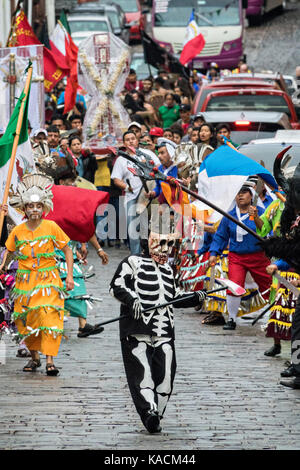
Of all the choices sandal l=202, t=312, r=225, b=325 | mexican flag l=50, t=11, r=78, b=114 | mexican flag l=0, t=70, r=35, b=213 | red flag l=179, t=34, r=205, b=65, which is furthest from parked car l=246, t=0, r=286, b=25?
mexican flag l=0, t=70, r=35, b=213

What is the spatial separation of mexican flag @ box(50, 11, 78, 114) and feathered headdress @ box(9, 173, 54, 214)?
35.5ft

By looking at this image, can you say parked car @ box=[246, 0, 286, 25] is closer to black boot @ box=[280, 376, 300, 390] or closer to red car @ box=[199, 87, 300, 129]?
red car @ box=[199, 87, 300, 129]

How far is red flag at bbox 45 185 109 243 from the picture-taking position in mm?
12383

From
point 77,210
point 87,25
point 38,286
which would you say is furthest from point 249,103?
point 87,25

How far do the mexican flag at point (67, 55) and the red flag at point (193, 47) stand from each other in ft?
18.3

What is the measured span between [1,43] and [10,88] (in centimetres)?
1117

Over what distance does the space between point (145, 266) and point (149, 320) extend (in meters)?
0.40

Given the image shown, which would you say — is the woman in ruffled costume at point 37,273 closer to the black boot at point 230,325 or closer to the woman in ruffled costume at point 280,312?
the woman in ruffled costume at point 280,312

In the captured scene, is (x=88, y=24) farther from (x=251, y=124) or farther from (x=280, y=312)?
(x=280, y=312)

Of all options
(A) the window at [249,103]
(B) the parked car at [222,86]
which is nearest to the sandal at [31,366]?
(A) the window at [249,103]

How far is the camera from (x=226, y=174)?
11562mm

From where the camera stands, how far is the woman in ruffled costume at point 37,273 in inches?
437

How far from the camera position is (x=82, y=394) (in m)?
10.2
